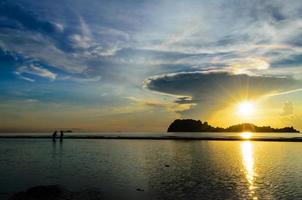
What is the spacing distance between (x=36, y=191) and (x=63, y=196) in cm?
224

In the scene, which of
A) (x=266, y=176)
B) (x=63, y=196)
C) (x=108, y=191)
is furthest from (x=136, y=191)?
(x=266, y=176)

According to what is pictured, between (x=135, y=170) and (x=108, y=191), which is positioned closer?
(x=108, y=191)

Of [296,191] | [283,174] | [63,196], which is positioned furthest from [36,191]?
[283,174]

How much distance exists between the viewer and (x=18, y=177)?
34.7 meters

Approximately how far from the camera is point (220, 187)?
2959 cm

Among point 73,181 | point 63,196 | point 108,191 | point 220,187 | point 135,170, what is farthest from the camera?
point 135,170

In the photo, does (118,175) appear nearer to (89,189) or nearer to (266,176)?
(89,189)

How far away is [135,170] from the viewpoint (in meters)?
40.5

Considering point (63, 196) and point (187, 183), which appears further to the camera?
point (187, 183)

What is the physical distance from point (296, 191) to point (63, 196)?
2000 centimetres

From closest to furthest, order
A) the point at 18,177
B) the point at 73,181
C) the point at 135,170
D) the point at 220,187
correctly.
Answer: the point at 220,187
the point at 73,181
the point at 18,177
the point at 135,170

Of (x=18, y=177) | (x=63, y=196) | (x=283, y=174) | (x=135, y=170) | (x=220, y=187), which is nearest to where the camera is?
(x=63, y=196)

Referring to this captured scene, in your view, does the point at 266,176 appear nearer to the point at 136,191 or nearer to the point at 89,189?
the point at 136,191

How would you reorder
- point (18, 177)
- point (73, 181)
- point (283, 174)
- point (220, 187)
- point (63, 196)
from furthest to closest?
point (283, 174) → point (18, 177) → point (73, 181) → point (220, 187) → point (63, 196)
